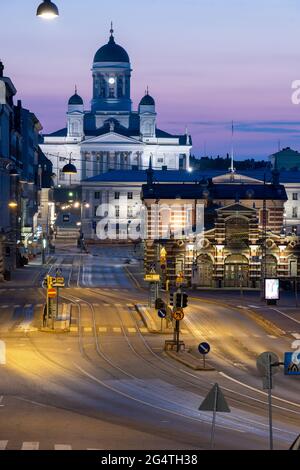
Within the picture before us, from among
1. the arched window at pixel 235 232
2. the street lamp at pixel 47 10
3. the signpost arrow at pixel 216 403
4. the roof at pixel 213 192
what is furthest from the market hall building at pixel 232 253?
the street lamp at pixel 47 10

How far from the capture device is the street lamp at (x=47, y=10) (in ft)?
62.1

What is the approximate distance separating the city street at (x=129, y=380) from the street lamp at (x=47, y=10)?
40.4 ft

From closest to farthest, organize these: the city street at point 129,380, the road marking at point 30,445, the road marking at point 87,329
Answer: the road marking at point 30,445, the city street at point 129,380, the road marking at point 87,329

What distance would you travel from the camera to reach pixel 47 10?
18969mm

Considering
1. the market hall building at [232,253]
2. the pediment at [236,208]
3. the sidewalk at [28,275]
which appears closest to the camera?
the sidewalk at [28,275]

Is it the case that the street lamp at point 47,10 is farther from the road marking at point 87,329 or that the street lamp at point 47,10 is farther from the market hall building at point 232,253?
the market hall building at point 232,253

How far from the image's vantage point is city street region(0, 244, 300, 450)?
31078 millimetres

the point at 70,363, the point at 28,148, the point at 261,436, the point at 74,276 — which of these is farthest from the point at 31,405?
the point at 28,148

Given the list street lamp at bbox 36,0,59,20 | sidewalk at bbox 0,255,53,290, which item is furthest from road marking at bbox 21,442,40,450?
sidewalk at bbox 0,255,53,290

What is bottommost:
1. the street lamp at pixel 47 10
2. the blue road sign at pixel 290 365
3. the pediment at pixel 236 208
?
the blue road sign at pixel 290 365

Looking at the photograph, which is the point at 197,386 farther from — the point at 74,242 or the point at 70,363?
the point at 74,242

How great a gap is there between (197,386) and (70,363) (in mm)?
8376

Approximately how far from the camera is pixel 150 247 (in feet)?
374

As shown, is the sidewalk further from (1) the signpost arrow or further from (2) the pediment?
(1) the signpost arrow
